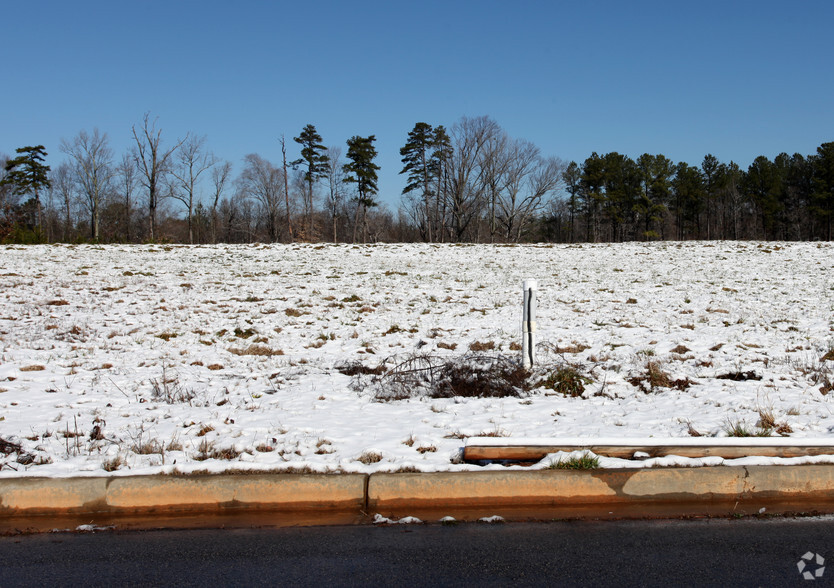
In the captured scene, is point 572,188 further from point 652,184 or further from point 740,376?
point 740,376

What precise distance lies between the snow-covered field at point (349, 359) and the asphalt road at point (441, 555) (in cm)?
69

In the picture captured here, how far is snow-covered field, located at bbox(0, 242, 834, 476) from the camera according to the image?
449 cm

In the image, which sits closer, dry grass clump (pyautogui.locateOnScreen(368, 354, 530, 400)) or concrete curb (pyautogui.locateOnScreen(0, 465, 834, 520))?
concrete curb (pyautogui.locateOnScreen(0, 465, 834, 520))

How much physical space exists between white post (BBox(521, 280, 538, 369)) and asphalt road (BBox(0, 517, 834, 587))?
3313mm

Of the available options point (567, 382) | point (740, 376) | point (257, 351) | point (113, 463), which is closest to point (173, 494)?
point (113, 463)

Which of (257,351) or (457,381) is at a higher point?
(257,351)

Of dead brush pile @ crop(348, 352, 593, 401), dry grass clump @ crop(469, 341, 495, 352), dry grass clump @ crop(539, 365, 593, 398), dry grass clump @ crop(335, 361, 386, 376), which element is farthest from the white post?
dry grass clump @ crop(335, 361, 386, 376)

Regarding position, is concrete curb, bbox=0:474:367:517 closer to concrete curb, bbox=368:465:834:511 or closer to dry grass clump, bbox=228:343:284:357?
concrete curb, bbox=368:465:834:511

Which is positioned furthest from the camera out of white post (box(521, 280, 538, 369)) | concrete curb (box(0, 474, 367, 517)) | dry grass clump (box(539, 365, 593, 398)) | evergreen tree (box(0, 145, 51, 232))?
evergreen tree (box(0, 145, 51, 232))

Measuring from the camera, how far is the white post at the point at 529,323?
21.3 ft

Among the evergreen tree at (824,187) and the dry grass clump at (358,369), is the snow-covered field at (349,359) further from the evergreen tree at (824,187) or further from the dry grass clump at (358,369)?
the evergreen tree at (824,187)

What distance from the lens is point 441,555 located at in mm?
2926

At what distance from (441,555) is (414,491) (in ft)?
2.43

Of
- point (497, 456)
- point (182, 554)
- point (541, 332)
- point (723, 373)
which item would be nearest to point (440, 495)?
point (497, 456)
